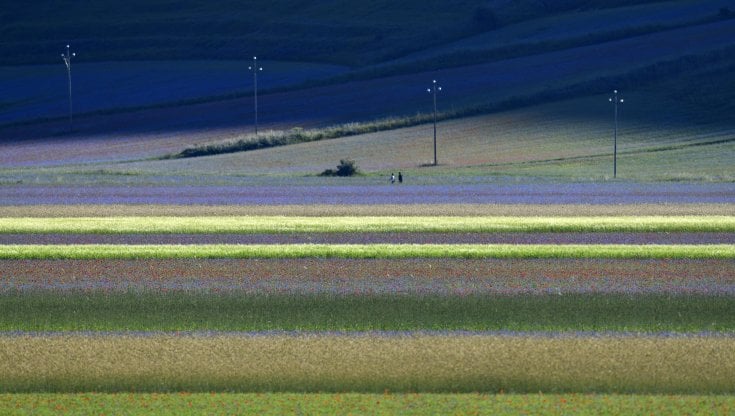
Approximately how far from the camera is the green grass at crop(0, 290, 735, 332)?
19.3 metres

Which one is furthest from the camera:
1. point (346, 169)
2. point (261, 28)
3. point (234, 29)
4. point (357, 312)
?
point (234, 29)

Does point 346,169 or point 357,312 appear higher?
point 346,169

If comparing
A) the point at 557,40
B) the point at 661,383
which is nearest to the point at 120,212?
the point at 661,383

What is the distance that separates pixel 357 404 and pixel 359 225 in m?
20.5

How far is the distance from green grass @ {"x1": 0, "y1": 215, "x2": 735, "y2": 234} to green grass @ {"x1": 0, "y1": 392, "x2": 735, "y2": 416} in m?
18.9

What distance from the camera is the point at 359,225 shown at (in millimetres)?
34938

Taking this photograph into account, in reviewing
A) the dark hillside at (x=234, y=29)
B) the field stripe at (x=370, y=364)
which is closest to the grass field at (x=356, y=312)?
the field stripe at (x=370, y=364)

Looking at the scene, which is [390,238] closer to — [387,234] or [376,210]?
[387,234]

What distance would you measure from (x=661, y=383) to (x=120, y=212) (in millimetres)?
30013

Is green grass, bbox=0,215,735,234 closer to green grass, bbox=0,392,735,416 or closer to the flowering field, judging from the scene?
the flowering field

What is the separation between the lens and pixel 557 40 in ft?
364

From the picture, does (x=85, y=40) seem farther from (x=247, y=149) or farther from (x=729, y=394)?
(x=729, y=394)

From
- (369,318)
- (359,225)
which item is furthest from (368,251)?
(369,318)

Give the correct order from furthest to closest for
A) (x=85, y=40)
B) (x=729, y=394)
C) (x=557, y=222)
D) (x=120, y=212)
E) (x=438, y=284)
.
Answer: (x=85, y=40) < (x=120, y=212) < (x=557, y=222) < (x=438, y=284) < (x=729, y=394)
